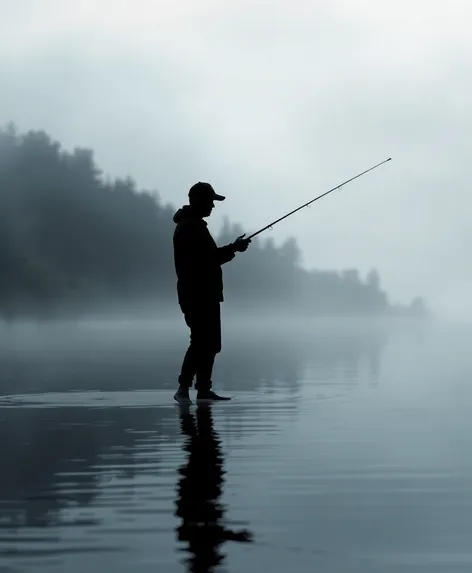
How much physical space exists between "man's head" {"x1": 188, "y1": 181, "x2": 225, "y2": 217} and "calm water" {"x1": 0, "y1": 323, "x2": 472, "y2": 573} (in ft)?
6.21

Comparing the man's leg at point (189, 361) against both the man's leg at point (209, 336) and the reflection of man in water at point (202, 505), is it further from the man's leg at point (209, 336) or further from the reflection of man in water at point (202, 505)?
the reflection of man in water at point (202, 505)

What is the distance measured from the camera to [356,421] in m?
12.9

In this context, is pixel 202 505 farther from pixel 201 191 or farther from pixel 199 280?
pixel 201 191

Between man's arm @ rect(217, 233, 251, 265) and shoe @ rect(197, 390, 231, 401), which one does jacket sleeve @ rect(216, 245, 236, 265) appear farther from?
shoe @ rect(197, 390, 231, 401)

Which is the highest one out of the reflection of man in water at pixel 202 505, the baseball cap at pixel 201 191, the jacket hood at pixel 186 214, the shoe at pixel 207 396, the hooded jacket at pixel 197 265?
the baseball cap at pixel 201 191

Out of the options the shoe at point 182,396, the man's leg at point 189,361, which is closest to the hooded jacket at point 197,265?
the man's leg at point 189,361

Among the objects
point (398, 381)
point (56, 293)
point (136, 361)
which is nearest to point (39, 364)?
point (136, 361)

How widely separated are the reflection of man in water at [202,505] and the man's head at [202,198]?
143 inches

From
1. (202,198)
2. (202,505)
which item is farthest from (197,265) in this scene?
(202,505)

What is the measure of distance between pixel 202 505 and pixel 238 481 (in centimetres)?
101

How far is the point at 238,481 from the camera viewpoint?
339 inches

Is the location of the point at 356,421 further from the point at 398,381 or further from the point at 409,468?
the point at 398,381

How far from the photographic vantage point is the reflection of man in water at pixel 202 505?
6289 millimetres

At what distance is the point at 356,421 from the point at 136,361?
1521 centimetres
